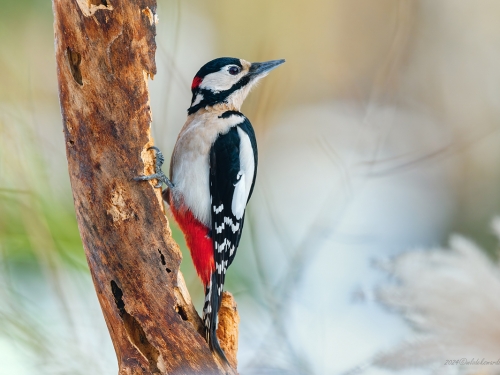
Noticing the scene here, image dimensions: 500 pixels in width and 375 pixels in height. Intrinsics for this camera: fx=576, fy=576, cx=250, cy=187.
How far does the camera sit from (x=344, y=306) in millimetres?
1990

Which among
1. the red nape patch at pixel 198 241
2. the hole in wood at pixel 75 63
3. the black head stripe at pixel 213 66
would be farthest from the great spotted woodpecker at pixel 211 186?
the hole in wood at pixel 75 63

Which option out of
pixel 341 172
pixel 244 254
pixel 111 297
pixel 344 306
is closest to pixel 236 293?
pixel 244 254

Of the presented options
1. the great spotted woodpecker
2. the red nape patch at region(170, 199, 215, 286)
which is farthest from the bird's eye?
the red nape patch at region(170, 199, 215, 286)

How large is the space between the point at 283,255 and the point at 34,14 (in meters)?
1.29

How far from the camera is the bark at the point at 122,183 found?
3.71ft

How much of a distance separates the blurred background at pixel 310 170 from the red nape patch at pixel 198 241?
425 mm

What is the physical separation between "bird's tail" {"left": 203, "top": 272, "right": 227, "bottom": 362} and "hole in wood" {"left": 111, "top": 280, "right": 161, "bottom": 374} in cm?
12

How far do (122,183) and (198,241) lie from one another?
357mm

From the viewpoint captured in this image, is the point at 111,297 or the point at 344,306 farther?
the point at 344,306

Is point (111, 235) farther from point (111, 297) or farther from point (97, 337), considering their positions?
point (97, 337)

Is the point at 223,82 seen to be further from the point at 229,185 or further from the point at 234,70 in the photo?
the point at 229,185

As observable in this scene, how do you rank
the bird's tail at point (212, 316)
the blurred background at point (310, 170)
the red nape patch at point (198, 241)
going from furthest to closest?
1. the blurred background at point (310, 170)
2. the red nape patch at point (198, 241)
3. the bird's tail at point (212, 316)

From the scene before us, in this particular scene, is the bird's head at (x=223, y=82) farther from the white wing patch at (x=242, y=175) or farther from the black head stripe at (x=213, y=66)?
Answer: the white wing patch at (x=242, y=175)

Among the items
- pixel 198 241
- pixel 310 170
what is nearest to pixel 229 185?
pixel 198 241
